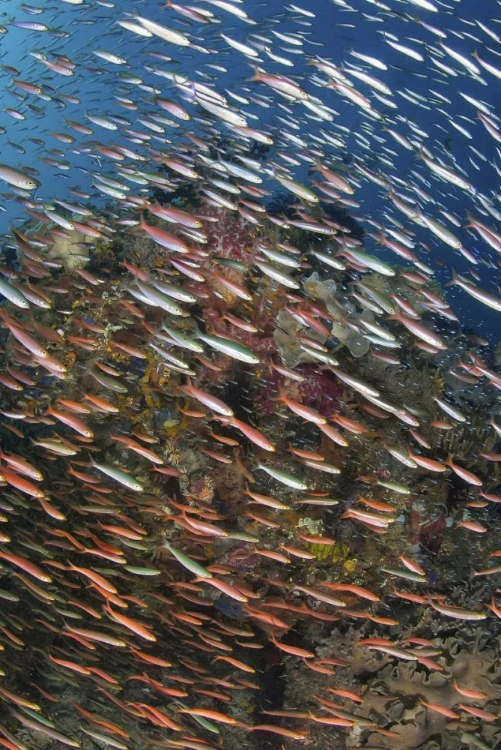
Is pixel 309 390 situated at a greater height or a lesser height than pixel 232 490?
greater

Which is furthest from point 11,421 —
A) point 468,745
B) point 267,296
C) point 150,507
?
point 468,745

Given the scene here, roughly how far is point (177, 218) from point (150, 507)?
3579 mm

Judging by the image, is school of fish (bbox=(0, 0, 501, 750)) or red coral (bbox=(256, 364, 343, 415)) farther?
red coral (bbox=(256, 364, 343, 415))

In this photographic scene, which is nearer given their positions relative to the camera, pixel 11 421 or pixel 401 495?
pixel 401 495

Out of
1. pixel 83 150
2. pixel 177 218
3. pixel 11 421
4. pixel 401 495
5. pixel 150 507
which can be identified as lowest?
pixel 11 421

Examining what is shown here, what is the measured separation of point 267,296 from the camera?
7.52m

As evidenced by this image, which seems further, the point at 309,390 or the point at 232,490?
the point at 309,390

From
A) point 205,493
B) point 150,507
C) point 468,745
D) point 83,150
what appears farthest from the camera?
point 83,150

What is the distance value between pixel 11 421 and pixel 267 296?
4.64m

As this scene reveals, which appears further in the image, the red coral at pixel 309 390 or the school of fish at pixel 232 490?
the red coral at pixel 309 390

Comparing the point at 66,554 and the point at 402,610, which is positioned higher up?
the point at 402,610

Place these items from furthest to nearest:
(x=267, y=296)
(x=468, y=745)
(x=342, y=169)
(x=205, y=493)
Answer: (x=342, y=169), (x=267, y=296), (x=205, y=493), (x=468, y=745)

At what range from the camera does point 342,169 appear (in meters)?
11.0

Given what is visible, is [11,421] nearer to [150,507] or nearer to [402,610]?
[150,507]
